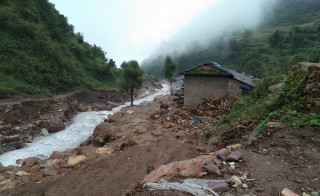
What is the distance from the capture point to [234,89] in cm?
1523

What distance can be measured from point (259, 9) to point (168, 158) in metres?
167

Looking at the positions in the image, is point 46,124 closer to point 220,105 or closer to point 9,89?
point 9,89

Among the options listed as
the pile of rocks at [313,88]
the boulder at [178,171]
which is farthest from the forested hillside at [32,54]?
the pile of rocks at [313,88]

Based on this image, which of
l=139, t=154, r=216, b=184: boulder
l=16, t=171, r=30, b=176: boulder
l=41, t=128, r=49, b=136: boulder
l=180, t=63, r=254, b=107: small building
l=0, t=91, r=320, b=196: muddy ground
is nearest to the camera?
l=0, t=91, r=320, b=196: muddy ground

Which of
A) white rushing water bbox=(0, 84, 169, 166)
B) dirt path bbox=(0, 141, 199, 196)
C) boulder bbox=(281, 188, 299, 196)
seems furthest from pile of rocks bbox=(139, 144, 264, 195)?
white rushing water bbox=(0, 84, 169, 166)

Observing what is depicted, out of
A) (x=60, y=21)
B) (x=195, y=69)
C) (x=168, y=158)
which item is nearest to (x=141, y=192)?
(x=168, y=158)

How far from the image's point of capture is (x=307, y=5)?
10738cm

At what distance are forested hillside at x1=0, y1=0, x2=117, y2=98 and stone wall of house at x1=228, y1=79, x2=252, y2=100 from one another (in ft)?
81.8

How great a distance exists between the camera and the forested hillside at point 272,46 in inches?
1841

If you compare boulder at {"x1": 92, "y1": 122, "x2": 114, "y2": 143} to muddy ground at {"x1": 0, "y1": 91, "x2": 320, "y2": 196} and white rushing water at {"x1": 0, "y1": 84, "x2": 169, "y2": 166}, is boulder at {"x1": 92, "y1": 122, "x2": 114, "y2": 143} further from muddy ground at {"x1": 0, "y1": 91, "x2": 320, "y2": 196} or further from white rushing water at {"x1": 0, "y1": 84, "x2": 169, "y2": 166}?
muddy ground at {"x1": 0, "y1": 91, "x2": 320, "y2": 196}

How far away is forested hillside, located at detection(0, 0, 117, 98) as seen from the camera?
24.8 meters

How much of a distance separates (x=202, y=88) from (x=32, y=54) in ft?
96.1

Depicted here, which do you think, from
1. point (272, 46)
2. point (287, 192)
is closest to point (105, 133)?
point (287, 192)

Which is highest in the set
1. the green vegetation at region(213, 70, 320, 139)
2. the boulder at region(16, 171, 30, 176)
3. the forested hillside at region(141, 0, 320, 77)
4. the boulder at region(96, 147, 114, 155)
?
the forested hillside at region(141, 0, 320, 77)
